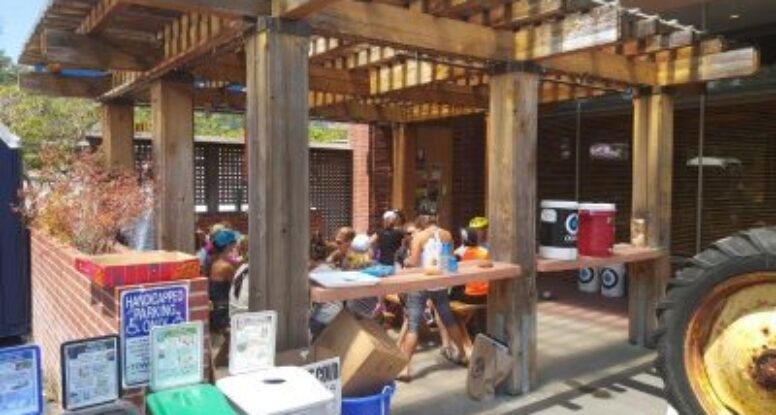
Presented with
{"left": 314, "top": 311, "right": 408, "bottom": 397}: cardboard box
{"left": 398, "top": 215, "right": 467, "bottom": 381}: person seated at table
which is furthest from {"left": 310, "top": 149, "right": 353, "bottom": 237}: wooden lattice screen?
{"left": 314, "top": 311, "right": 408, "bottom": 397}: cardboard box

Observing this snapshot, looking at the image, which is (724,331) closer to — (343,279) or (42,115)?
(343,279)

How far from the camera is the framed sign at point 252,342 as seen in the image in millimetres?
3559

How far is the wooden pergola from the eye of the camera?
4.07m

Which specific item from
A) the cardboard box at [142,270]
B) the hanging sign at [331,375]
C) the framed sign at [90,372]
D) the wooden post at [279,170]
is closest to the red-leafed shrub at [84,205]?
the cardboard box at [142,270]

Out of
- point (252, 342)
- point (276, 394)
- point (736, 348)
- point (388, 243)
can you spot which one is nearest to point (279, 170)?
point (252, 342)

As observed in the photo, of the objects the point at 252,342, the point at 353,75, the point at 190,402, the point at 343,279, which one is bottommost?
the point at 190,402

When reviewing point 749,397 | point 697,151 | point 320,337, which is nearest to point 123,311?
point 320,337

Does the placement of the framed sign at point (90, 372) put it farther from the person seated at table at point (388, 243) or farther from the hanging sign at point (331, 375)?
the person seated at table at point (388, 243)

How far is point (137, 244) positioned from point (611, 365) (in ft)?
16.0

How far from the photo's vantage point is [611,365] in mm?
6523

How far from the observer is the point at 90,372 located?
112 inches

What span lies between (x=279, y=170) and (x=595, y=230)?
3491 millimetres

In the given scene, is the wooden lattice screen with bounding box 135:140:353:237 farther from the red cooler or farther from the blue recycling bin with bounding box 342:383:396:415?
the blue recycling bin with bounding box 342:383:396:415

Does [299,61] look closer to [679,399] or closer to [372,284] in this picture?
[372,284]
